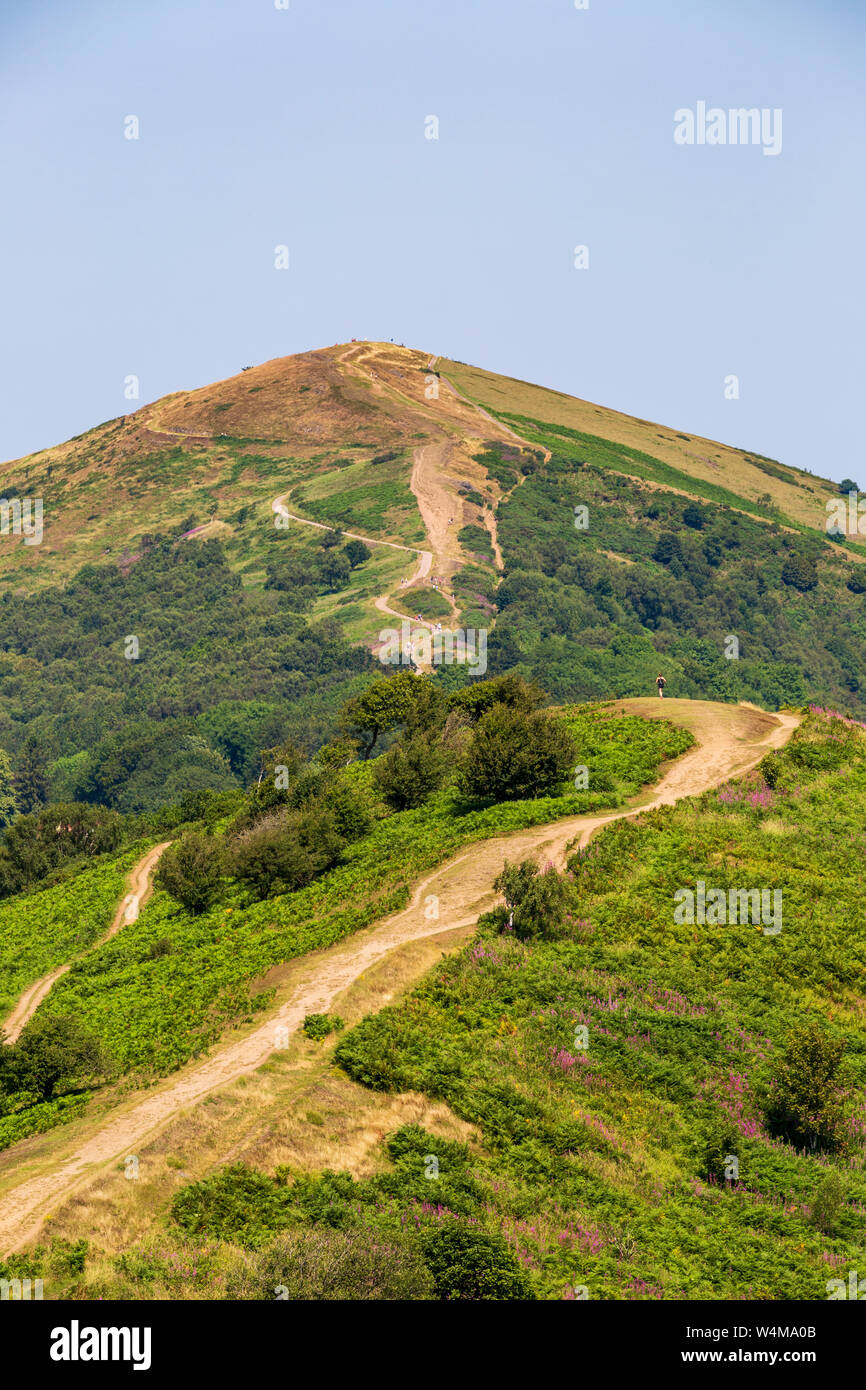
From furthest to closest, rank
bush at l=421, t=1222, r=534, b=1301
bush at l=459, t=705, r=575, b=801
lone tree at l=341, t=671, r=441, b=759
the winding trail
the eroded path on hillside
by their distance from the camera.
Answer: lone tree at l=341, t=671, r=441, b=759 < bush at l=459, t=705, r=575, b=801 < the winding trail < the eroded path on hillside < bush at l=421, t=1222, r=534, b=1301

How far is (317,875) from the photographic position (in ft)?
153

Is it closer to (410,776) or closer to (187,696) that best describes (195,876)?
(410,776)

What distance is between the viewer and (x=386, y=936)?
3550cm

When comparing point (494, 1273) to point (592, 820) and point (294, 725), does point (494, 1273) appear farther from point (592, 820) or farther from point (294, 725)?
point (294, 725)

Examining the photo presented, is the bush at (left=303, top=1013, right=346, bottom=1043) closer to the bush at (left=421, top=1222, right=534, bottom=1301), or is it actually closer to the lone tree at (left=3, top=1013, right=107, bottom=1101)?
the lone tree at (left=3, top=1013, right=107, bottom=1101)

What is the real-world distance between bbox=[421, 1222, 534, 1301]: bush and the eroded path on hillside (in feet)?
17.2

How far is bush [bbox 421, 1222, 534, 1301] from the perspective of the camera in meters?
19.6

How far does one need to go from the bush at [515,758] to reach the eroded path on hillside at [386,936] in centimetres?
376

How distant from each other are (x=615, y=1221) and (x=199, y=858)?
28.9 metres

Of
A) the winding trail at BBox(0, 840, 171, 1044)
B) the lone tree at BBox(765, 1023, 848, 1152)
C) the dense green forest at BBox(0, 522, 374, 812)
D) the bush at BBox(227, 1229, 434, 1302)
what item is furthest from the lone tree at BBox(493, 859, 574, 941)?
the dense green forest at BBox(0, 522, 374, 812)

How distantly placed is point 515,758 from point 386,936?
13647mm

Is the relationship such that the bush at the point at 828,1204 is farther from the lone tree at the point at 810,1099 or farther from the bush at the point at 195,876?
Result: the bush at the point at 195,876

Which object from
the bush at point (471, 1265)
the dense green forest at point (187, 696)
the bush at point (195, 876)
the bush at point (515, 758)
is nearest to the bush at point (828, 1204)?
the bush at point (471, 1265)
